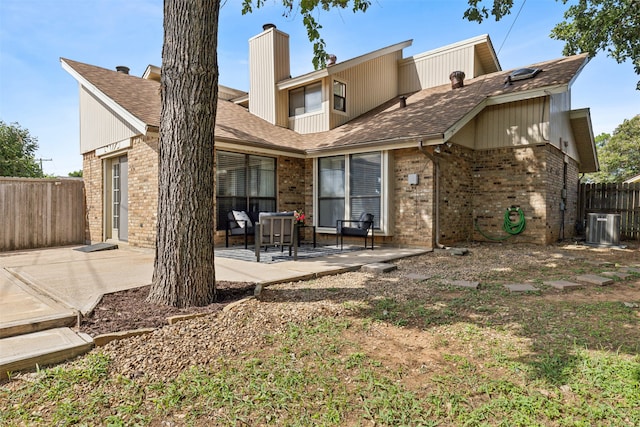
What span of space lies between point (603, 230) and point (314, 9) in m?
9.11

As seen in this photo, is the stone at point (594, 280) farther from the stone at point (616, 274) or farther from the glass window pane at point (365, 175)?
the glass window pane at point (365, 175)

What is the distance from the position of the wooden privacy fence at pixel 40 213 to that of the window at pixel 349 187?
22.4ft

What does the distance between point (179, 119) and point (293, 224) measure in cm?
345

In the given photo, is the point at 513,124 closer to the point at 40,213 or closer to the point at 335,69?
the point at 335,69

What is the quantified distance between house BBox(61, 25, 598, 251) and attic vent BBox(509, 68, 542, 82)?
3cm

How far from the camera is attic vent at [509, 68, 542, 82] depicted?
954cm

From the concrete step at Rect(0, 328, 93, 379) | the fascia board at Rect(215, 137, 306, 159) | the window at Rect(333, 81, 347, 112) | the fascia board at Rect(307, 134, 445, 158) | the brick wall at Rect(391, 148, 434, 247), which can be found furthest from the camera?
the window at Rect(333, 81, 347, 112)

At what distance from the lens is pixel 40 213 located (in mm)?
9242

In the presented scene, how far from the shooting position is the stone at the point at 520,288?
176 inches

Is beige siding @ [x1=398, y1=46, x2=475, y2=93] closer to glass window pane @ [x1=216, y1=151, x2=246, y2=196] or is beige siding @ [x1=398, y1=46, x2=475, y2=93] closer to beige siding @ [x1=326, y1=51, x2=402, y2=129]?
beige siding @ [x1=326, y1=51, x2=402, y2=129]

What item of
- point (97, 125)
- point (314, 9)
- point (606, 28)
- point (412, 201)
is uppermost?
point (606, 28)

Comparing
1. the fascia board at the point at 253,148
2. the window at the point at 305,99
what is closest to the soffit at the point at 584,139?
the window at the point at 305,99

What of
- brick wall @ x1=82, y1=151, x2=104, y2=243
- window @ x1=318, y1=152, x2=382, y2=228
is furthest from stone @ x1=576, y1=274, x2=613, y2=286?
brick wall @ x1=82, y1=151, x2=104, y2=243

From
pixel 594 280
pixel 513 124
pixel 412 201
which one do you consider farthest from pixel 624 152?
pixel 594 280
